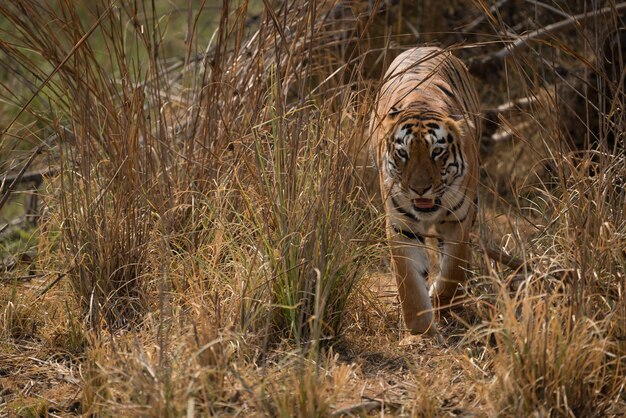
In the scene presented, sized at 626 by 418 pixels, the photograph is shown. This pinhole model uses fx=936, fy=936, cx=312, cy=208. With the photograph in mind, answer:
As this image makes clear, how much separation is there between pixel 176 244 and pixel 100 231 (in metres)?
0.33

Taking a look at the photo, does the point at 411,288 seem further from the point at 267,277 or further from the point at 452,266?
the point at 267,277

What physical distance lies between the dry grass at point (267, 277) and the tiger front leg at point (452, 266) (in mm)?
145

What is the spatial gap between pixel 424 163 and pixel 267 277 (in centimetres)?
100

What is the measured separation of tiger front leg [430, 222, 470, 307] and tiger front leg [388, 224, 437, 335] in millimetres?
136

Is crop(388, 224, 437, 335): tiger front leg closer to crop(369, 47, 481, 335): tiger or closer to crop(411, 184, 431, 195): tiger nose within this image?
crop(369, 47, 481, 335): tiger

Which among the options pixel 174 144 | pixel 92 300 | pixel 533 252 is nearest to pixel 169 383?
pixel 92 300

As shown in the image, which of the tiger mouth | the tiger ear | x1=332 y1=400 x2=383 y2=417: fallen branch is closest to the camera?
x1=332 y1=400 x2=383 y2=417: fallen branch

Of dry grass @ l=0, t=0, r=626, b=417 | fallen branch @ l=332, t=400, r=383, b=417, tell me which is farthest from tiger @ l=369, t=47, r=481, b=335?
fallen branch @ l=332, t=400, r=383, b=417

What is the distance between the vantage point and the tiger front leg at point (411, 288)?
3863mm

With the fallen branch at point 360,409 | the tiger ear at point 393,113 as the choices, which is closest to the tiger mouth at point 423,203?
the tiger ear at point 393,113

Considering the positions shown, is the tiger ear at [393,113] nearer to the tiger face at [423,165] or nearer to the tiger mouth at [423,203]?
the tiger face at [423,165]

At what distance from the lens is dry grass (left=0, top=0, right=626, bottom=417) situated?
9.45ft

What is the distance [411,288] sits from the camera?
Answer: 392 cm

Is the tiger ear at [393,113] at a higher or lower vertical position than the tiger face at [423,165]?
higher
